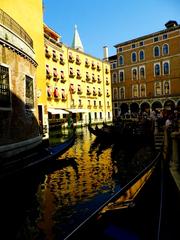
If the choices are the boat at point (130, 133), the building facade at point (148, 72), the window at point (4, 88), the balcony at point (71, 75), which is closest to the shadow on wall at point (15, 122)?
the window at point (4, 88)

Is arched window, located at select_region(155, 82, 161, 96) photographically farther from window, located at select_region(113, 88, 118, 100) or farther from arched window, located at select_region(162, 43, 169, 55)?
window, located at select_region(113, 88, 118, 100)

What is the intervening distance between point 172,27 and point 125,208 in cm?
3988

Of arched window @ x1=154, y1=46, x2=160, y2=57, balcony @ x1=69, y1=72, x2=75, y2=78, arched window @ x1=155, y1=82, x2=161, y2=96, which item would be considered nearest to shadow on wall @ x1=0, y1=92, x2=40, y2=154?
balcony @ x1=69, y1=72, x2=75, y2=78

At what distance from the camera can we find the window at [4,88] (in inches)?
380

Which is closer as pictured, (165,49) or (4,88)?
(4,88)

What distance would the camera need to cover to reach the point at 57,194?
23.6 feet

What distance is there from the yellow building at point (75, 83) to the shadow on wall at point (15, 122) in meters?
15.7

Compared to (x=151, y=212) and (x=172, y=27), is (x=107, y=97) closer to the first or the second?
(x=172, y=27)

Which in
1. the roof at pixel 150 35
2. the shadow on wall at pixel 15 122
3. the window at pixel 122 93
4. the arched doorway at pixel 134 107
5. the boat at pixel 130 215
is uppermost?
the roof at pixel 150 35

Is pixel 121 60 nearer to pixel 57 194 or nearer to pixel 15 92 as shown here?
pixel 15 92

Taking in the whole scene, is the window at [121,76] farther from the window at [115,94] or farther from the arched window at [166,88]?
the arched window at [166,88]

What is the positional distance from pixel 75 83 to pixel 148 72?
13.4 m

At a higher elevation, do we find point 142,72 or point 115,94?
point 142,72

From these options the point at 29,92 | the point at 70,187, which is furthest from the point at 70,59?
the point at 70,187
